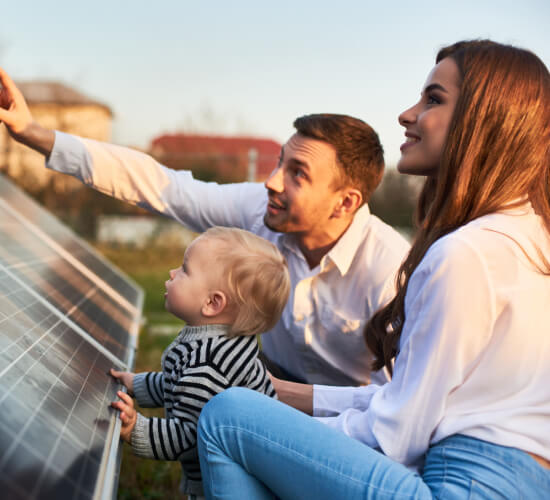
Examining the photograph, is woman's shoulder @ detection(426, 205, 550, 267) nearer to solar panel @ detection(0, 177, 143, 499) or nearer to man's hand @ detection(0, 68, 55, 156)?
solar panel @ detection(0, 177, 143, 499)

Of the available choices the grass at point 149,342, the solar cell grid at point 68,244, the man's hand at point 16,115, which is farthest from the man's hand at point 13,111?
the grass at point 149,342

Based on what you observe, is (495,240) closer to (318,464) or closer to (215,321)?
(318,464)

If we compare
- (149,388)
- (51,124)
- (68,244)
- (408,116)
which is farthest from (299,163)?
(51,124)

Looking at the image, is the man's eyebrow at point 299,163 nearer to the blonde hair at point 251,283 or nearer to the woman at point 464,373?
the blonde hair at point 251,283

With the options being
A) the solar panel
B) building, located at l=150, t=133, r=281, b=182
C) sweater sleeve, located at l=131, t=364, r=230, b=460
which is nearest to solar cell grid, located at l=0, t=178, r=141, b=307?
the solar panel

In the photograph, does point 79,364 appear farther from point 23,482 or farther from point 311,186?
point 311,186

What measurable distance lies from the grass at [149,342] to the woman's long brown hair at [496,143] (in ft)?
6.40

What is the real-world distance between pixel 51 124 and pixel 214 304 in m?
12.2

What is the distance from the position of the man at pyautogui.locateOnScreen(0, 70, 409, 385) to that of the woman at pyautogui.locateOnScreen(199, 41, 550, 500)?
1317 mm

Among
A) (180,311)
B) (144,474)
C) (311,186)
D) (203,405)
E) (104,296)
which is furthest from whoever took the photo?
(104,296)

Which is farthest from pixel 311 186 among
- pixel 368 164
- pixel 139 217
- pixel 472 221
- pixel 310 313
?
pixel 139 217

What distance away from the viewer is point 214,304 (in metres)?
2.15

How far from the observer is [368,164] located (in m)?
3.51

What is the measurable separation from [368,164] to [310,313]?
92 centimetres
